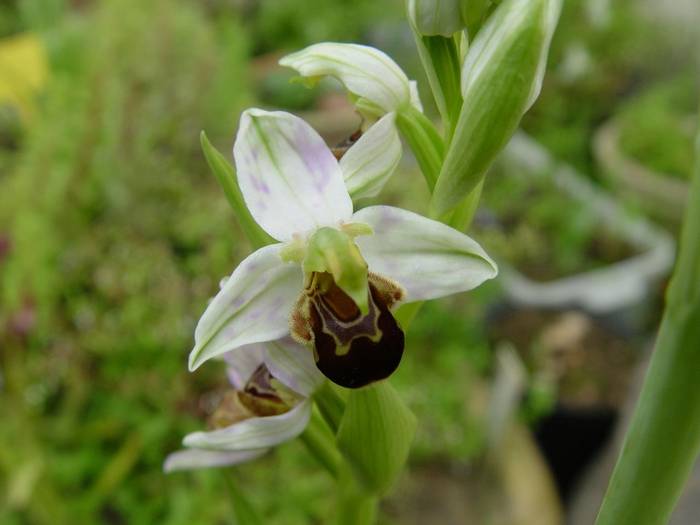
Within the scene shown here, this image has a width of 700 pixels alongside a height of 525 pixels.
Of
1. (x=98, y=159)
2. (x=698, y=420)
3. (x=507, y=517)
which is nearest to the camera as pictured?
(x=698, y=420)

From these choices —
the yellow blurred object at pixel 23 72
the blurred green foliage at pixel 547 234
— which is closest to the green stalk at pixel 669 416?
the blurred green foliage at pixel 547 234

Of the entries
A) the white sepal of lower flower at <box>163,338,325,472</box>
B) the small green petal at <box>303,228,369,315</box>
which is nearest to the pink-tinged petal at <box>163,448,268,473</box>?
the white sepal of lower flower at <box>163,338,325,472</box>

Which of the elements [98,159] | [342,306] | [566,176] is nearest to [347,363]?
[342,306]

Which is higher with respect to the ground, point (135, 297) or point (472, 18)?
point (472, 18)

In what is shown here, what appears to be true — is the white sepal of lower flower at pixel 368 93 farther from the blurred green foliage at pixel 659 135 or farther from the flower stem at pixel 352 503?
the blurred green foliage at pixel 659 135

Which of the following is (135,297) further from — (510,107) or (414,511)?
(510,107)

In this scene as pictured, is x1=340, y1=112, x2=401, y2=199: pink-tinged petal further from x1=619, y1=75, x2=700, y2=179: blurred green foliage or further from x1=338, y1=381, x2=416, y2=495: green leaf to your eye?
x1=619, y1=75, x2=700, y2=179: blurred green foliage
